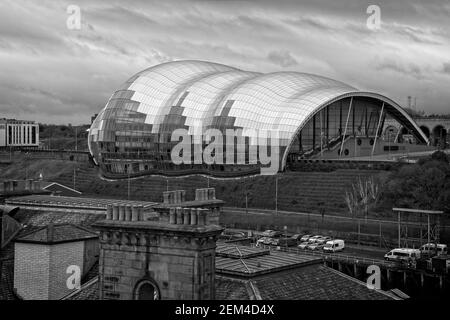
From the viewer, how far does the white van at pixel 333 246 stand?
5556 centimetres

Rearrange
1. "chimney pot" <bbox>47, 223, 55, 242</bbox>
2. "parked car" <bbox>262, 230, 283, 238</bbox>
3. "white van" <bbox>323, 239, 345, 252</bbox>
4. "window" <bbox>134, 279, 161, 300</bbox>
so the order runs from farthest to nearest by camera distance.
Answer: "parked car" <bbox>262, 230, 283, 238</bbox> < "white van" <bbox>323, 239, 345, 252</bbox> < "chimney pot" <bbox>47, 223, 55, 242</bbox> < "window" <bbox>134, 279, 161, 300</bbox>

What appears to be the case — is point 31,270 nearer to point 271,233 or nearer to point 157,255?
point 157,255

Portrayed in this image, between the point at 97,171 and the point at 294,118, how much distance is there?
3138cm

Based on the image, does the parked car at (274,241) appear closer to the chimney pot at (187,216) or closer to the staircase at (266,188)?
the staircase at (266,188)

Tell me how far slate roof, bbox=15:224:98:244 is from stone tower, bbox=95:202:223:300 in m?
5.78

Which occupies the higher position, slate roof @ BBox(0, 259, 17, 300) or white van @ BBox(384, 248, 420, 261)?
slate roof @ BBox(0, 259, 17, 300)

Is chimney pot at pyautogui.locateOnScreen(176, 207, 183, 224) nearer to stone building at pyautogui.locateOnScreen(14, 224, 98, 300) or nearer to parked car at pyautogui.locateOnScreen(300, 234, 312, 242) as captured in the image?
stone building at pyautogui.locateOnScreen(14, 224, 98, 300)

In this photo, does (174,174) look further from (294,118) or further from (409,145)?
(409,145)

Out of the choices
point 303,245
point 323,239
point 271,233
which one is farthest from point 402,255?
point 271,233

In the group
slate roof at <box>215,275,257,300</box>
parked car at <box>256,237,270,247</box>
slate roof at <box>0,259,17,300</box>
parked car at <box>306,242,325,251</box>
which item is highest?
slate roof at <box>215,275,257,300</box>

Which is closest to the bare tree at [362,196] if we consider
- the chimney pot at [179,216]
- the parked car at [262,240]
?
the parked car at [262,240]

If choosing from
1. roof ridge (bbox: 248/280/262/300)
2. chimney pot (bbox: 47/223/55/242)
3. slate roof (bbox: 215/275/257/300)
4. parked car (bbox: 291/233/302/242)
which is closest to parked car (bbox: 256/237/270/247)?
parked car (bbox: 291/233/302/242)

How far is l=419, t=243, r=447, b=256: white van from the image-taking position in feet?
170

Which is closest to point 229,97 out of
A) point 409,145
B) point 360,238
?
point 409,145
